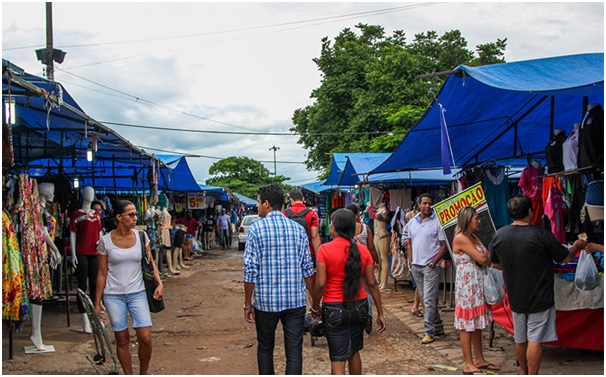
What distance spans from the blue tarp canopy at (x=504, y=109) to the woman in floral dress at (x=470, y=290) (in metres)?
1.35

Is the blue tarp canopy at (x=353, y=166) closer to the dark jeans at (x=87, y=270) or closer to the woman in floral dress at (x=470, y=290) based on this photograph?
the dark jeans at (x=87, y=270)

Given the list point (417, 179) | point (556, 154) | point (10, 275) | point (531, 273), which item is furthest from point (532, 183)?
point (10, 275)

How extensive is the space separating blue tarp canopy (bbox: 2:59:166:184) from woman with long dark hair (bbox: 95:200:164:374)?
1415 millimetres

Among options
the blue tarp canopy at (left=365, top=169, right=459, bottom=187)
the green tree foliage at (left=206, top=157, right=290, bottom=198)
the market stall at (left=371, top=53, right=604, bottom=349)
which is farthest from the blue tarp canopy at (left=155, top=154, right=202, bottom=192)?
the green tree foliage at (left=206, top=157, right=290, bottom=198)

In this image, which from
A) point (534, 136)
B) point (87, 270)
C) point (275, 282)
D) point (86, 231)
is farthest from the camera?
point (534, 136)

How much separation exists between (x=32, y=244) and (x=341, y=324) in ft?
12.1

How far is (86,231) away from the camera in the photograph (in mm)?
8000

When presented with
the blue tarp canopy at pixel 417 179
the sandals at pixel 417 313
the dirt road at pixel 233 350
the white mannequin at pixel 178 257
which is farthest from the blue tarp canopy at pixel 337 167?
the sandals at pixel 417 313

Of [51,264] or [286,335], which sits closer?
[286,335]

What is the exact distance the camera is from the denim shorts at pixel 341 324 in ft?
15.4

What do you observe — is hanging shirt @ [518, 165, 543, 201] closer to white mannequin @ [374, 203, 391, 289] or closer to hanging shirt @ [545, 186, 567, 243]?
hanging shirt @ [545, 186, 567, 243]

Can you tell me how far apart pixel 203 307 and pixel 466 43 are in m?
26.2

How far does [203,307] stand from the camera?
10508 mm

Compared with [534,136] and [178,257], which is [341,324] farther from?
[178,257]
